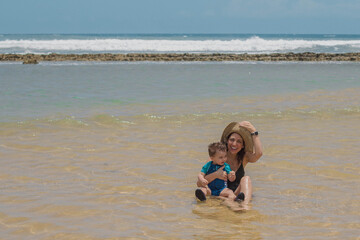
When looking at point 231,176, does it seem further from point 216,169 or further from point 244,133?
point 244,133

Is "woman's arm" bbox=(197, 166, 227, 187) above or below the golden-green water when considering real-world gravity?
above

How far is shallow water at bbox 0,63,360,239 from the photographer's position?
388 centimetres

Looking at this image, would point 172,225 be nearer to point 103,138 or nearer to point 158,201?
point 158,201

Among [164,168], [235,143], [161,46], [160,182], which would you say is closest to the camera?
[235,143]

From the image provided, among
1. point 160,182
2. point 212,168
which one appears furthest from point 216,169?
point 160,182

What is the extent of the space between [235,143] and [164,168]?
3.67 feet

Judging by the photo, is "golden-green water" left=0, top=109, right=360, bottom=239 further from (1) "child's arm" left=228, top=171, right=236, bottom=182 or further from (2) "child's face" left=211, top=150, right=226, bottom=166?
(2) "child's face" left=211, top=150, right=226, bottom=166

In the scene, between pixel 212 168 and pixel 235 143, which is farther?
pixel 235 143

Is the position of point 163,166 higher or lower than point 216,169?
lower

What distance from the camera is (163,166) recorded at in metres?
5.83

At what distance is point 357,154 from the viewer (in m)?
6.28

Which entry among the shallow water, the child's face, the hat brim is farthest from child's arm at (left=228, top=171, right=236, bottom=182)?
the hat brim

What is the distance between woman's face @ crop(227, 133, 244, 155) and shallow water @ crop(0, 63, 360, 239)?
0.47 meters

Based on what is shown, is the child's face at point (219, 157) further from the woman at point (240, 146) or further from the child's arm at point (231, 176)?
the woman at point (240, 146)
